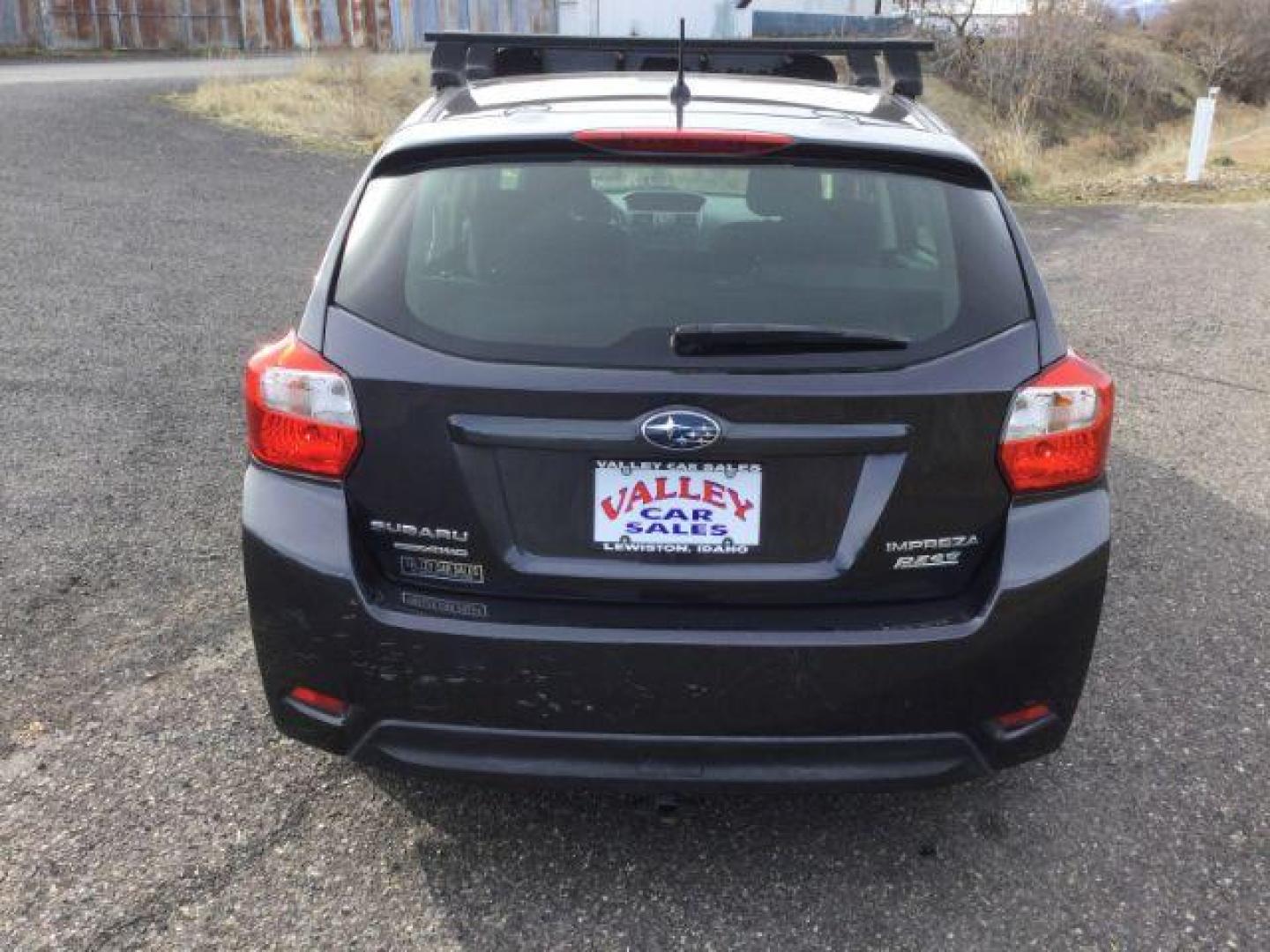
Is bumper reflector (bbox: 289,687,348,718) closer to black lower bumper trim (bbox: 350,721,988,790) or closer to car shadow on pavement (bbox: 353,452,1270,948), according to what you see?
black lower bumper trim (bbox: 350,721,988,790)

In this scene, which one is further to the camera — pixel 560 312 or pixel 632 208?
pixel 632 208

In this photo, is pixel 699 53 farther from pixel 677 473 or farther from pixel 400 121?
pixel 400 121

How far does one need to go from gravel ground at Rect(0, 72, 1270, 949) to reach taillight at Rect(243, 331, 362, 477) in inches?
38.5

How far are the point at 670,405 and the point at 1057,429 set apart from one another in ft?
2.77

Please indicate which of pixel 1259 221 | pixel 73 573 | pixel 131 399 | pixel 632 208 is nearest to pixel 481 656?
pixel 632 208

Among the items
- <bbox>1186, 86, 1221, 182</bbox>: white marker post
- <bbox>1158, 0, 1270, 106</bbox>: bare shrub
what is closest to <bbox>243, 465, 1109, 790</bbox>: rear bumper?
<bbox>1186, 86, 1221, 182</bbox>: white marker post

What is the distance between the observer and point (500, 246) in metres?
2.55

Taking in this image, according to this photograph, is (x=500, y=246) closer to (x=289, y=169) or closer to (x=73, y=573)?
(x=73, y=573)

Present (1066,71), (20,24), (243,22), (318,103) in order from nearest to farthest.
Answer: (318,103) → (20,24) → (1066,71) → (243,22)

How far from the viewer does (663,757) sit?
2.48 m

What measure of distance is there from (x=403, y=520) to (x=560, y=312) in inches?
21.3

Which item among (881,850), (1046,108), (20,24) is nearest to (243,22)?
(20,24)

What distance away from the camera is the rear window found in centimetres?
242

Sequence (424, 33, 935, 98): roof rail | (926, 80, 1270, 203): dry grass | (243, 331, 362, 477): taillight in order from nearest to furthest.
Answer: (243, 331, 362, 477): taillight, (424, 33, 935, 98): roof rail, (926, 80, 1270, 203): dry grass
